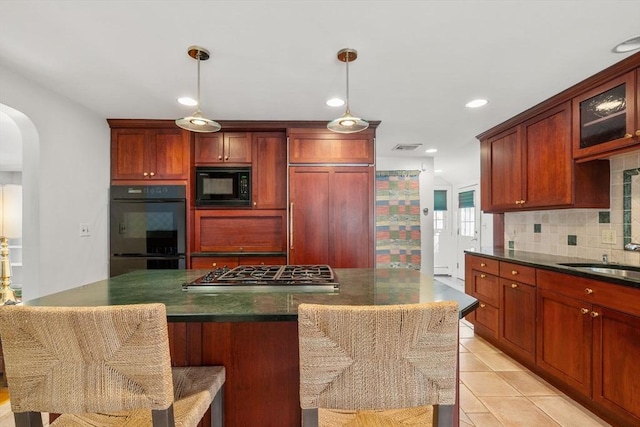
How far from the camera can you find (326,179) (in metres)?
3.28

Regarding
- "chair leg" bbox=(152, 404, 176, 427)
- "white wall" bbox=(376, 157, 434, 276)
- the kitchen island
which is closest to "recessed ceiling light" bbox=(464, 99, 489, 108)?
the kitchen island

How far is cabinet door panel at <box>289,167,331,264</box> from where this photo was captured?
10.6ft

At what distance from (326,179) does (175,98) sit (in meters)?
1.58

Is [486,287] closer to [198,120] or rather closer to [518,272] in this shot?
[518,272]

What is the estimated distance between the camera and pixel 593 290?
1936 millimetres

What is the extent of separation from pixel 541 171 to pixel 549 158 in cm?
13

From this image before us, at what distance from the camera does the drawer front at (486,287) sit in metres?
2.95

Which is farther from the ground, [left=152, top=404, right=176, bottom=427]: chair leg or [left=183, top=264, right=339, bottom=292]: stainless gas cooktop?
[left=183, top=264, right=339, bottom=292]: stainless gas cooktop

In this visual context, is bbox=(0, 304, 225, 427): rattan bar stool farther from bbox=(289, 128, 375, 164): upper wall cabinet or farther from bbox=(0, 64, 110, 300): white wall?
bbox=(289, 128, 375, 164): upper wall cabinet

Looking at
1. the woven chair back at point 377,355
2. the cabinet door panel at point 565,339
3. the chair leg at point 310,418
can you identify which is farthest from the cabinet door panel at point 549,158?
the chair leg at point 310,418

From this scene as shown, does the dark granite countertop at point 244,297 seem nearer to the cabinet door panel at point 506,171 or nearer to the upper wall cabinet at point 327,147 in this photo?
the upper wall cabinet at point 327,147

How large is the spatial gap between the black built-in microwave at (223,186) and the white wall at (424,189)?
258cm

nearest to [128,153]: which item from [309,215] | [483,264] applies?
[309,215]

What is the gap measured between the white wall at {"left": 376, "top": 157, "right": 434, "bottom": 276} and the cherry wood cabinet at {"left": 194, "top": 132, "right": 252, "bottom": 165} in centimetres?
253
